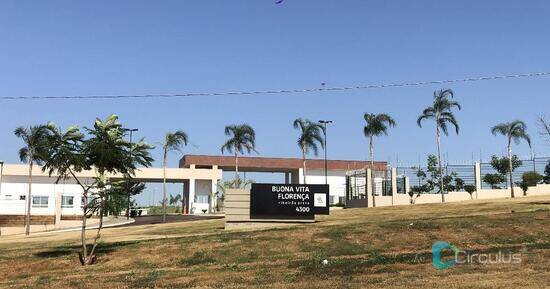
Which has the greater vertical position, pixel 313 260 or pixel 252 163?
Answer: pixel 252 163

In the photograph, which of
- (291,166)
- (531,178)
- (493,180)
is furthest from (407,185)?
(291,166)

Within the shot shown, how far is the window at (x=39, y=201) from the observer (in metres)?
72.2

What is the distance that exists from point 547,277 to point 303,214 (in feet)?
68.3

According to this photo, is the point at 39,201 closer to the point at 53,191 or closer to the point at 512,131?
the point at 53,191

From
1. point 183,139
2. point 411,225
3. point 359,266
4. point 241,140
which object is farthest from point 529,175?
point 359,266

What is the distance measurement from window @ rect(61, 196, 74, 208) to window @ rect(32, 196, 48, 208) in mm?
4939

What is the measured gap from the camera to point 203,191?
86312mm

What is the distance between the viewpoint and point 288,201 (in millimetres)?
33094

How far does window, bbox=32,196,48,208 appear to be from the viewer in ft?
237

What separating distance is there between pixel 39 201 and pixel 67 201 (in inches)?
226

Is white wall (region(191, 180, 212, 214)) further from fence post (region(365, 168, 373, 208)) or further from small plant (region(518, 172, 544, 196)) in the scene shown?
small plant (region(518, 172, 544, 196))

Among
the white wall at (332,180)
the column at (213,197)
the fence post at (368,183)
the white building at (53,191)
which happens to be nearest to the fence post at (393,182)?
the fence post at (368,183)

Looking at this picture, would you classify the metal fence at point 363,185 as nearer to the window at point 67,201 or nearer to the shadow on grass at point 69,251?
the window at point 67,201

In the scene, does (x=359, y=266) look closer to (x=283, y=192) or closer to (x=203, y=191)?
(x=283, y=192)
